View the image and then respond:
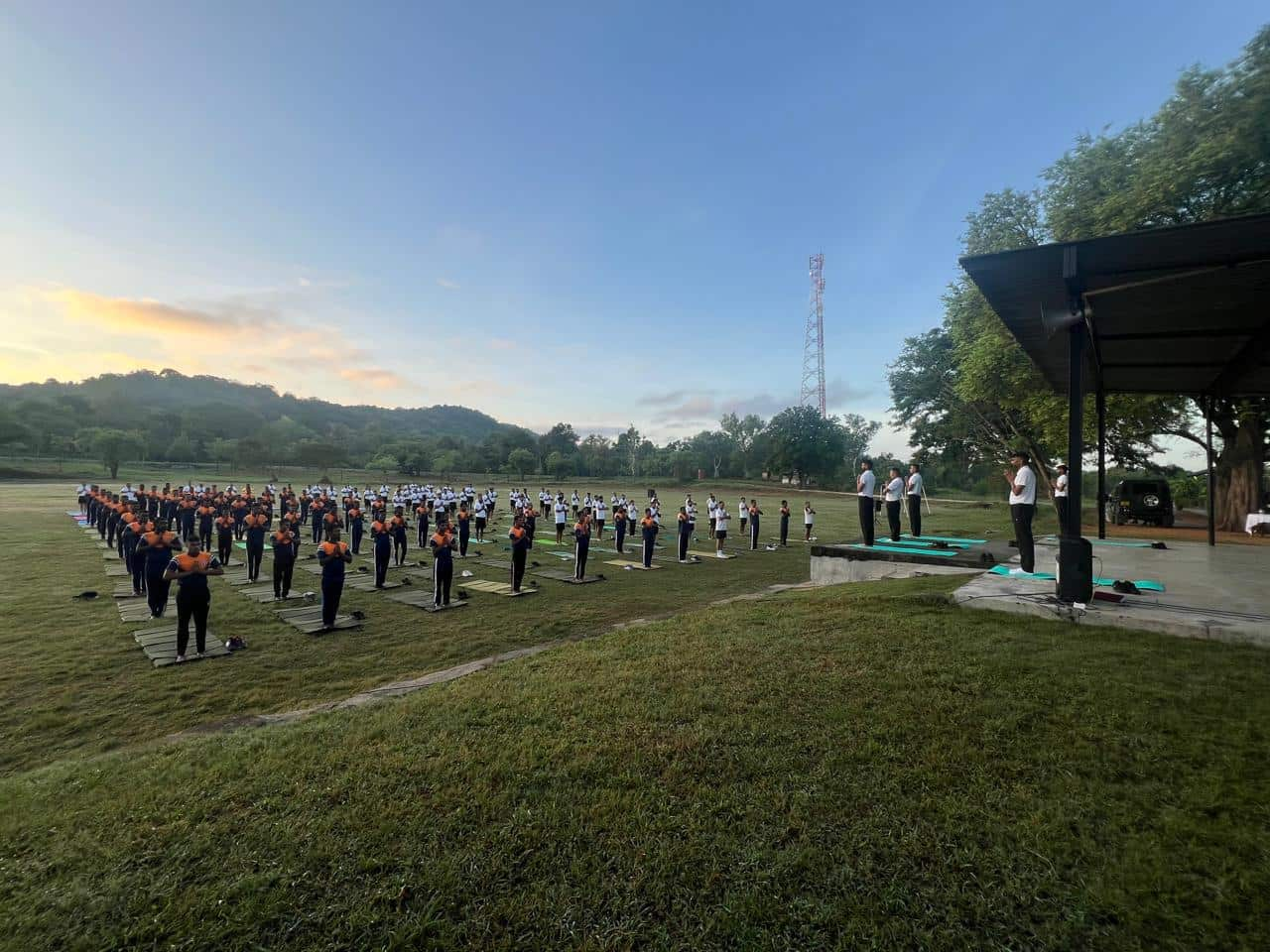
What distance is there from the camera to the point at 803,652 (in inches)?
221

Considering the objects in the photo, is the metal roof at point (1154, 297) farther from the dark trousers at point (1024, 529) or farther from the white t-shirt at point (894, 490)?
the white t-shirt at point (894, 490)

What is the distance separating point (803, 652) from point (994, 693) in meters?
1.74

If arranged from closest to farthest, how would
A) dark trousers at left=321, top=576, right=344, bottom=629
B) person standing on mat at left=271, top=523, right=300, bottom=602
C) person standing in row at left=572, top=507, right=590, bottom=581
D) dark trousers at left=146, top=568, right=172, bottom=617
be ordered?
1. dark trousers at left=321, top=576, right=344, bottom=629
2. dark trousers at left=146, top=568, right=172, bottom=617
3. person standing on mat at left=271, top=523, right=300, bottom=602
4. person standing in row at left=572, top=507, right=590, bottom=581

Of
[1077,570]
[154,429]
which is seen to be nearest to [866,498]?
[1077,570]

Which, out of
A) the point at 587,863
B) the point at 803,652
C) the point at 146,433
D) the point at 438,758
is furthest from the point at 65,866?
the point at 146,433

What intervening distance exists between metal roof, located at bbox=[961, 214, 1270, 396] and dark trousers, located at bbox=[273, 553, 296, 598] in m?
12.3

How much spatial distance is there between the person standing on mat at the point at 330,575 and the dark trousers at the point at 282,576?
8.06 ft

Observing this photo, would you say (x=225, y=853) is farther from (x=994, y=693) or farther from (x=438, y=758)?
(x=994, y=693)

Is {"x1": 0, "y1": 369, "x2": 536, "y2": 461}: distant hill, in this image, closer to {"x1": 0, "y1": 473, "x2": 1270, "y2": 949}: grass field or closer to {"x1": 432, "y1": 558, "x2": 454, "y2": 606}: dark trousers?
{"x1": 432, "y1": 558, "x2": 454, "y2": 606}: dark trousers

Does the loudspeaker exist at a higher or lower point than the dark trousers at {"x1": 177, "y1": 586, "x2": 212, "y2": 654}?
higher

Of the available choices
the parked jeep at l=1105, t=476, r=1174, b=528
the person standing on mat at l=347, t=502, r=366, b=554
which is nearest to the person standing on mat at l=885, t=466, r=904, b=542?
the person standing on mat at l=347, t=502, r=366, b=554

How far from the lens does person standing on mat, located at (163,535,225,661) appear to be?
7.32 m

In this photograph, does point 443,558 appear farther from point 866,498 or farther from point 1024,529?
point 1024,529

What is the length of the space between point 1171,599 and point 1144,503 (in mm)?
22402
